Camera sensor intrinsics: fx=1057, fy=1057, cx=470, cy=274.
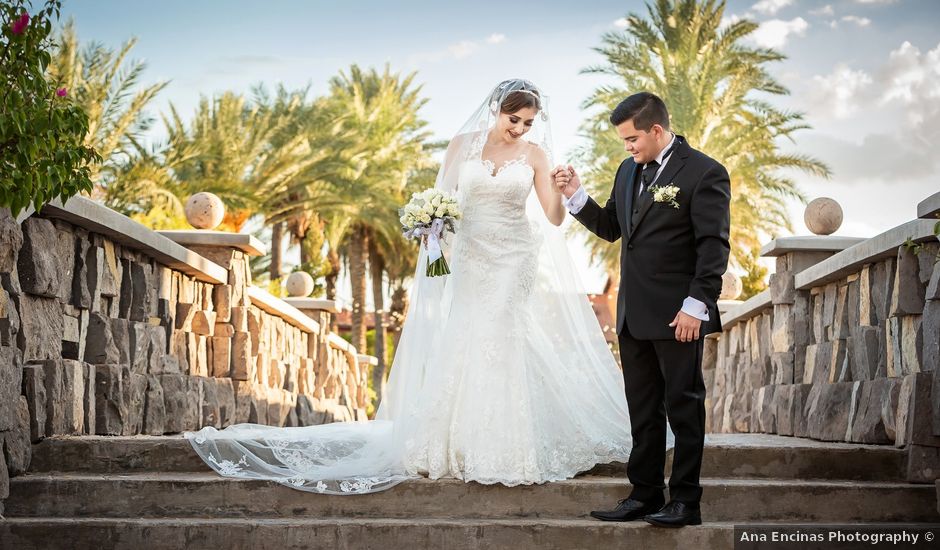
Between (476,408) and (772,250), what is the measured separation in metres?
3.56

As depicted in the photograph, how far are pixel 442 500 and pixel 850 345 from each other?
9.58 feet

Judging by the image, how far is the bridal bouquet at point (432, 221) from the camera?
5.20 m

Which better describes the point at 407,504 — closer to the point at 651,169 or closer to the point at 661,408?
the point at 661,408

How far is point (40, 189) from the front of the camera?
14.6ft

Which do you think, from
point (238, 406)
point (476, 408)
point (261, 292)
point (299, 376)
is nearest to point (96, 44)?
point (299, 376)

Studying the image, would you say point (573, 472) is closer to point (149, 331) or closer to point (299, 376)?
point (149, 331)

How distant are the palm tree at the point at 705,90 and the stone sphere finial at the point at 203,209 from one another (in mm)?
10876

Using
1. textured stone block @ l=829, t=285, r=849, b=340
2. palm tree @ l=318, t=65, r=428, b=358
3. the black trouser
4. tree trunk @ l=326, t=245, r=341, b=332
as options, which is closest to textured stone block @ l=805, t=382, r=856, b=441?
textured stone block @ l=829, t=285, r=849, b=340

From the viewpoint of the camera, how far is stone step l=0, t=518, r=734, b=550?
175 inches

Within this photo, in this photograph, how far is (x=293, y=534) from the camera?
445 cm

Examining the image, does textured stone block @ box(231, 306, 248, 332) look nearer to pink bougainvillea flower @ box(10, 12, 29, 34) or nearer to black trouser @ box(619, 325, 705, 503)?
pink bougainvillea flower @ box(10, 12, 29, 34)

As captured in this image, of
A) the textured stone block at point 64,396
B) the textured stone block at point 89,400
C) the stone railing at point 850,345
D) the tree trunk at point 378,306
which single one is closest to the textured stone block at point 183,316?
the textured stone block at point 89,400

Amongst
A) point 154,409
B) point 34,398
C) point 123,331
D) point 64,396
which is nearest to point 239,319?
point 154,409

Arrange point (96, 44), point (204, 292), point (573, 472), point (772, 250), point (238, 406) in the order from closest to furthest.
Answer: point (573, 472) < point (772, 250) < point (204, 292) < point (238, 406) < point (96, 44)
